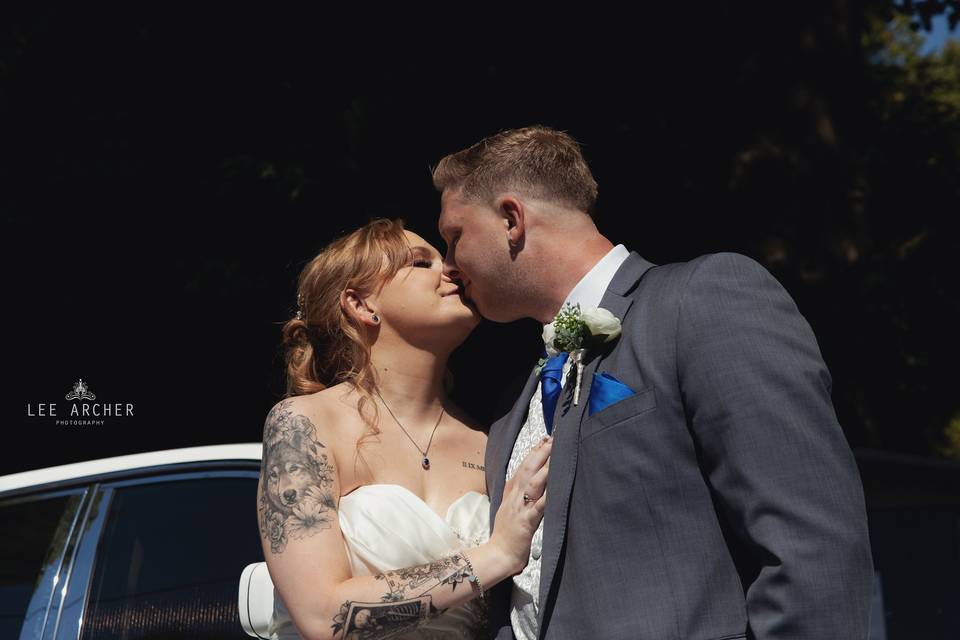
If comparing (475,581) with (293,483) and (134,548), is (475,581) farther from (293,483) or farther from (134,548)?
(134,548)

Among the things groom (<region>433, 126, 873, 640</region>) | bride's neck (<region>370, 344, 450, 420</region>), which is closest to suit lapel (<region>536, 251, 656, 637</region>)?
groom (<region>433, 126, 873, 640</region>)

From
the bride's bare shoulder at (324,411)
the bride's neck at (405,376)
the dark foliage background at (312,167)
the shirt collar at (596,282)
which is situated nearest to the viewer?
the shirt collar at (596,282)

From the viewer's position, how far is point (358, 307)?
3.45 m

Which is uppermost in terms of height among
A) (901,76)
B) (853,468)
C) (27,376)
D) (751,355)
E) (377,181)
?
(901,76)

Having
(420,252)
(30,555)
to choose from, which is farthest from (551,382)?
(30,555)

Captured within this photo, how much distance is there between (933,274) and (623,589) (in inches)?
208

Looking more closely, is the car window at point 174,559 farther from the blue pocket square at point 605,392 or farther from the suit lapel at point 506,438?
the blue pocket square at point 605,392

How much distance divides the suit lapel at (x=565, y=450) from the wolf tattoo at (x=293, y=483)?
69 cm

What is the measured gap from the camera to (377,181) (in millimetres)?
5488

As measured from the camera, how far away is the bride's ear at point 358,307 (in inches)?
134

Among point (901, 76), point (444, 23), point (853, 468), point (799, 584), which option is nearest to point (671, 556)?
point (799, 584)

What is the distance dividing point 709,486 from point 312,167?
374 cm

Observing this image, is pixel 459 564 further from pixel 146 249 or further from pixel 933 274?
pixel 933 274
